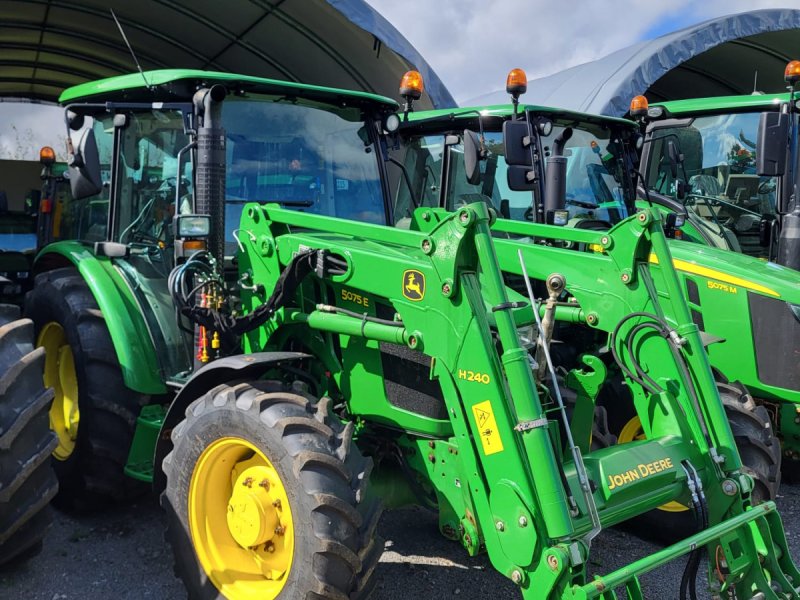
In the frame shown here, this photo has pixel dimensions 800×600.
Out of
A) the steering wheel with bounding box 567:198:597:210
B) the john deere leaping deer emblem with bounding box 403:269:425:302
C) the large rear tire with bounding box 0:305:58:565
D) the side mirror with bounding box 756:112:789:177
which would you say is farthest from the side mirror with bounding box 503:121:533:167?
the large rear tire with bounding box 0:305:58:565

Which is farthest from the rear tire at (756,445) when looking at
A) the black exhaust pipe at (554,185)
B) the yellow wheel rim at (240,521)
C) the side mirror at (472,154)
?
the yellow wheel rim at (240,521)

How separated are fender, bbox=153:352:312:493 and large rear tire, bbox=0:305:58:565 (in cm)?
51

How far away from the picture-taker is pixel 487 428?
8.68 ft

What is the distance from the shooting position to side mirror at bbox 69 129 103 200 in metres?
3.89

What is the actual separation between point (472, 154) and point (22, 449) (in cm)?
342

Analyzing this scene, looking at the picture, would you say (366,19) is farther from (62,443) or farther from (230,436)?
(230,436)

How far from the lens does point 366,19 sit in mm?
7367

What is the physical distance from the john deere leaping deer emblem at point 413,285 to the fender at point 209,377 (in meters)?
0.59

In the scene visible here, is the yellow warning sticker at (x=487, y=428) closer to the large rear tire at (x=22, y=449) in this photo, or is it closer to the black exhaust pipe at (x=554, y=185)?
the large rear tire at (x=22, y=449)

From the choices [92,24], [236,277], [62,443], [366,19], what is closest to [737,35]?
[366,19]

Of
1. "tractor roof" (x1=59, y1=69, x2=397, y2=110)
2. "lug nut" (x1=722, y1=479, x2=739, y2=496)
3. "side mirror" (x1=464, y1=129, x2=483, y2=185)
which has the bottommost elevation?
"lug nut" (x1=722, y1=479, x2=739, y2=496)

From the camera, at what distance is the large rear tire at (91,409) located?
403cm

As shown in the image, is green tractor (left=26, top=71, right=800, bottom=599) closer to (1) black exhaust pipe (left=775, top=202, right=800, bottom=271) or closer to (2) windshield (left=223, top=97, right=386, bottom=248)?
(2) windshield (left=223, top=97, right=386, bottom=248)

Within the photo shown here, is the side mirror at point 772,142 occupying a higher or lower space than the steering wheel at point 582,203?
higher
